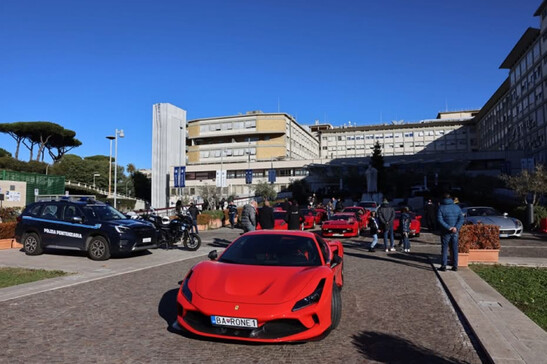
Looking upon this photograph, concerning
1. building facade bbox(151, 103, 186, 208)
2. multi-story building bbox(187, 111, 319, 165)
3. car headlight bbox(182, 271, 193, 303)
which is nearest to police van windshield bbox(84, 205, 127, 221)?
car headlight bbox(182, 271, 193, 303)

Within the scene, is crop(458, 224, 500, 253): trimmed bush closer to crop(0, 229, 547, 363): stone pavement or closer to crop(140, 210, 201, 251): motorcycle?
crop(0, 229, 547, 363): stone pavement

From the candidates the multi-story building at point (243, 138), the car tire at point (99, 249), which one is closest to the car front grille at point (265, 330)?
the car tire at point (99, 249)

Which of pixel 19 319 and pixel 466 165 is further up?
pixel 466 165

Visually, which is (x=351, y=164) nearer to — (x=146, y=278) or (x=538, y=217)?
(x=538, y=217)

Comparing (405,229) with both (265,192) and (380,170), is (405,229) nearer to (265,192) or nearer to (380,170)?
(265,192)

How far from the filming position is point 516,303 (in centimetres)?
623

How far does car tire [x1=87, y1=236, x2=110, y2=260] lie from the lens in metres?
11.3

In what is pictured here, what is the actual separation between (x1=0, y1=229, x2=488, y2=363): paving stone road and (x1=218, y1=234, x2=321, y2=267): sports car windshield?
97 centimetres

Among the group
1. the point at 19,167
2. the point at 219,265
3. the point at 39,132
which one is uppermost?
the point at 39,132

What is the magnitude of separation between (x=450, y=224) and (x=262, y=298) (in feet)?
20.1

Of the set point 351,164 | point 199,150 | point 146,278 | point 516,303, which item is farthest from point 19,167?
point 516,303

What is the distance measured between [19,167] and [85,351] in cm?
8439

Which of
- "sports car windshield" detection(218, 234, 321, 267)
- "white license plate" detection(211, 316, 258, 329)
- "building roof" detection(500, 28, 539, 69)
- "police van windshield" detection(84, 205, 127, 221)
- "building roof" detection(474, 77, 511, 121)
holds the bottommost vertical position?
"white license plate" detection(211, 316, 258, 329)

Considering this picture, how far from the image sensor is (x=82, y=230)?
1158cm
